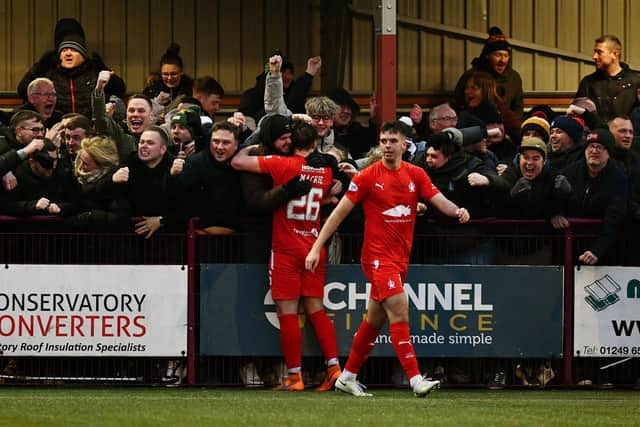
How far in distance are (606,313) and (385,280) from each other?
2.58 m

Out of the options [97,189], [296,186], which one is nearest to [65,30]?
[97,189]

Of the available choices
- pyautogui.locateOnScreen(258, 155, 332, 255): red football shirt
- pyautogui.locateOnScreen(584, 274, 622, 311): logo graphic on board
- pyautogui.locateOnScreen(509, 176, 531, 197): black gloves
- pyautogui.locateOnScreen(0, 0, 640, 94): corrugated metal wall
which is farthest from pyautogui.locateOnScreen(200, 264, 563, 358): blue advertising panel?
pyautogui.locateOnScreen(0, 0, 640, 94): corrugated metal wall

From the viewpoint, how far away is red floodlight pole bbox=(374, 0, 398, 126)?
1662 cm

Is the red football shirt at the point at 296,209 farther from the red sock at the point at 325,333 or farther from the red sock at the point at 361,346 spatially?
the red sock at the point at 361,346

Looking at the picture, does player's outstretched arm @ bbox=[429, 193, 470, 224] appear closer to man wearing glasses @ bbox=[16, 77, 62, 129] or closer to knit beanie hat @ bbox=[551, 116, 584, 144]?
knit beanie hat @ bbox=[551, 116, 584, 144]

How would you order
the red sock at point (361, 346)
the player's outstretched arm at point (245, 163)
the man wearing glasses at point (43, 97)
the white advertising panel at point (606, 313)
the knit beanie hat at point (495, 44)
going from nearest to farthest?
the red sock at point (361, 346) → the player's outstretched arm at point (245, 163) → the white advertising panel at point (606, 313) → the man wearing glasses at point (43, 97) → the knit beanie hat at point (495, 44)

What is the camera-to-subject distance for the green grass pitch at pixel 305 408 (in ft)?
36.0

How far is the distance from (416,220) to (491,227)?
70 cm

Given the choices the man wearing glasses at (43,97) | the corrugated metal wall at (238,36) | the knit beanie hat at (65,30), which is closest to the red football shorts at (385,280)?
the man wearing glasses at (43,97)

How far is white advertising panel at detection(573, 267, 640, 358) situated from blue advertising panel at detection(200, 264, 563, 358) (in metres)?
0.19

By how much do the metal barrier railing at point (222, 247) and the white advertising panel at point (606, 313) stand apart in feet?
0.31

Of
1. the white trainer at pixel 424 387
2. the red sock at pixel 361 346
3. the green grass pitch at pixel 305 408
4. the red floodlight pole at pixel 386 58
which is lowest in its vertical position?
the green grass pitch at pixel 305 408

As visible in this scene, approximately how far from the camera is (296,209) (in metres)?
13.8

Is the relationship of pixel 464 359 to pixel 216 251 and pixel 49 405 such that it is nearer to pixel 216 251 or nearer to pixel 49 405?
pixel 216 251
